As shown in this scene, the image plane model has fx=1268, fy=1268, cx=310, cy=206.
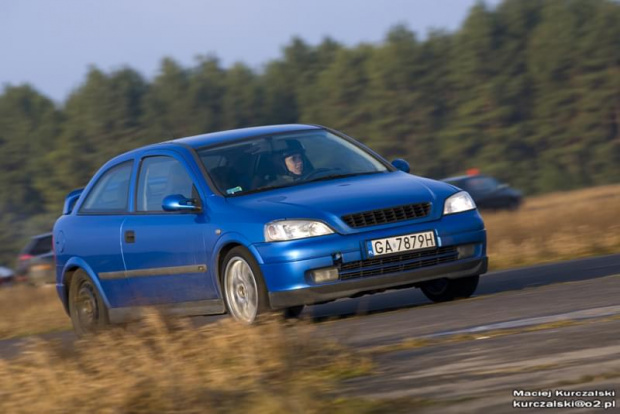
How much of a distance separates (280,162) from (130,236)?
4.27 feet

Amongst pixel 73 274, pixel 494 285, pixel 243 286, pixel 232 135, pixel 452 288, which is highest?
pixel 232 135

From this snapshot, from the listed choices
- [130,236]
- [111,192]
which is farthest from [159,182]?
[111,192]

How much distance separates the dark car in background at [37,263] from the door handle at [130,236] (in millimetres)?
21280

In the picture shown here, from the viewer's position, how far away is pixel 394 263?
28.1 ft

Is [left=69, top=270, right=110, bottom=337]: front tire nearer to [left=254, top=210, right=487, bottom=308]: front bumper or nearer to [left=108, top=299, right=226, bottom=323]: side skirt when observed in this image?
[left=108, top=299, right=226, bottom=323]: side skirt

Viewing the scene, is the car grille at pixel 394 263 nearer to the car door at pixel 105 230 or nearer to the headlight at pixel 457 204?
the headlight at pixel 457 204

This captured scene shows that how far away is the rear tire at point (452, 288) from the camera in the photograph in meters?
9.49

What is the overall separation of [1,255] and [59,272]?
Result: 6879 cm

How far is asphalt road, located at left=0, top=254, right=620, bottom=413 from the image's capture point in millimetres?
5230

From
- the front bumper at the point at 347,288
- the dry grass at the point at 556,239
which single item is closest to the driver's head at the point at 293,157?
the front bumper at the point at 347,288

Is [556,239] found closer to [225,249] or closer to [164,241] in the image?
[164,241]

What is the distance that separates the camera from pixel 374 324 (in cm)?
840

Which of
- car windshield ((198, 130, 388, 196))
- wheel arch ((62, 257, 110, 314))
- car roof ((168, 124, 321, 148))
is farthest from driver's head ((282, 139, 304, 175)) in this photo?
wheel arch ((62, 257, 110, 314))

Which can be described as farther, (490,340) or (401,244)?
(401,244)
